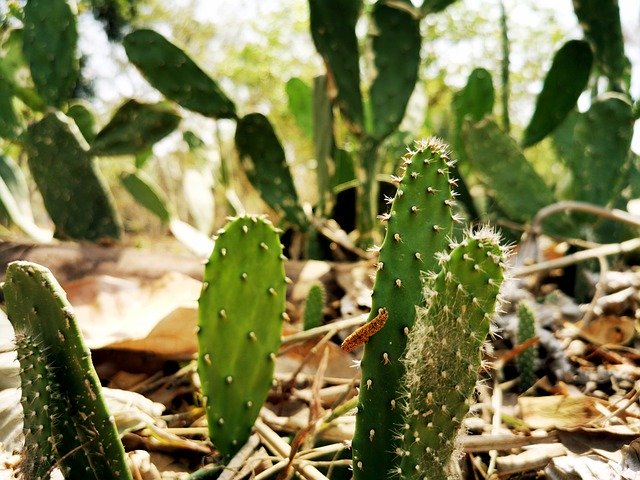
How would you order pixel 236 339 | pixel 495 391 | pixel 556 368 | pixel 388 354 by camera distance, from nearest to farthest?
pixel 388 354
pixel 236 339
pixel 495 391
pixel 556 368

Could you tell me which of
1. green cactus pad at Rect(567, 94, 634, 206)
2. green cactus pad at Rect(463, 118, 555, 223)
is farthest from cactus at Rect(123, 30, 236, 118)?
green cactus pad at Rect(567, 94, 634, 206)

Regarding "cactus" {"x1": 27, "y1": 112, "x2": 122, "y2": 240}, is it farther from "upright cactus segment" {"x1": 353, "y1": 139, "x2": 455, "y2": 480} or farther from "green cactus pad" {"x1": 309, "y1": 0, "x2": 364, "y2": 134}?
"upright cactus segment" {"x1": 353, "y1": 139, "x2": 455, "y2": 480}

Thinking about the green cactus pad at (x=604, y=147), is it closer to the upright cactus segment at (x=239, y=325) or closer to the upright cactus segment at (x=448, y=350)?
the upright cactus segment at (x=239, y=325)

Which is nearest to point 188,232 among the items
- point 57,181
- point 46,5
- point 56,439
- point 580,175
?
point 57,181

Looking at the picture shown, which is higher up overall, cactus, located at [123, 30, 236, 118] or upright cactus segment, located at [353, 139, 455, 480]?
cactus, located at [123, 30, 236, 118]

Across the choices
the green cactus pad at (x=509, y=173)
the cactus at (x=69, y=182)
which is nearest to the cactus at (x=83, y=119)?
the cactus at (x=69, y=182)

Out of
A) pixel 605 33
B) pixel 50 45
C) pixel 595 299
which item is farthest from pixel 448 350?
pixel 50 45

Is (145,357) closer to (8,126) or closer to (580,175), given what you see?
(580,175)
